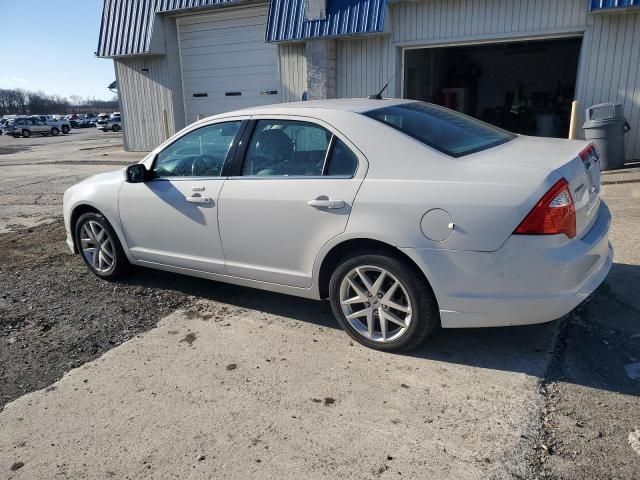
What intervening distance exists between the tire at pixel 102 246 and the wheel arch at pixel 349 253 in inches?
88.3

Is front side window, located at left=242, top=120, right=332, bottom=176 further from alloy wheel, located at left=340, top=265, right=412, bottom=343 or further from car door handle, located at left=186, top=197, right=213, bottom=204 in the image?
alloy wheel, located at left=340, top=265, right=412, bottom=343

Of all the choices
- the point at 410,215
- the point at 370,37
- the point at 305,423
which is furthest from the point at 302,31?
the point at 305,423

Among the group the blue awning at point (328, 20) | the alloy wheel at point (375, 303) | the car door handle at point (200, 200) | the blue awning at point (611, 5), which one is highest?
the blue awning at point (328, 20)

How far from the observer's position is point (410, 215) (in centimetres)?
303

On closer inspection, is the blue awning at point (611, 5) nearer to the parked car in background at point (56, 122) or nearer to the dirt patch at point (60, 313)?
the dirt patch at point (60, 313)

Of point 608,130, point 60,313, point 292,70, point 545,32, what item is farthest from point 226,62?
point 60,313

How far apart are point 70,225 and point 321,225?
3.10 m

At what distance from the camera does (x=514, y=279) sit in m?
2.85

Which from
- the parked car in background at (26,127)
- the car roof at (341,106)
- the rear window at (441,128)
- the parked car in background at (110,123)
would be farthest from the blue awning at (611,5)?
the parked car in background at (26,127)

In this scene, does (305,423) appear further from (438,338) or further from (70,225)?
(70,225)

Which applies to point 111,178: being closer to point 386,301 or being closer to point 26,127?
point 386,301

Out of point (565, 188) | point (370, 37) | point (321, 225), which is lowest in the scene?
point (321, 225)

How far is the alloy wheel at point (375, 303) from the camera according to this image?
3.25 m

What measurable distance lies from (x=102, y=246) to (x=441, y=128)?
3332 millimetres
